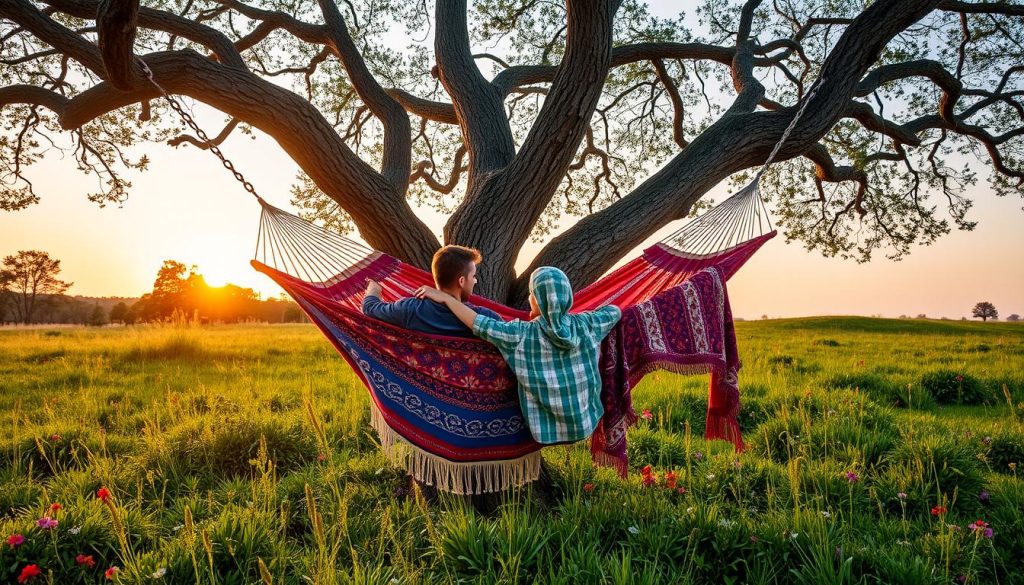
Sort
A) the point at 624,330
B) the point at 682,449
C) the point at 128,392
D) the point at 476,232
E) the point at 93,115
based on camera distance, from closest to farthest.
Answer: the point at 624,330, the point at 476,232, the point at 93,115, the point at 682,449, the point at 128,392

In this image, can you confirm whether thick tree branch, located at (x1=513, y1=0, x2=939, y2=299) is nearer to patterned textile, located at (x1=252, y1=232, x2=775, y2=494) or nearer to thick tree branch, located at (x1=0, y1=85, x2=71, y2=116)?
patterned textile, located at (x1=252, y1=232, x2=775, y2=494)

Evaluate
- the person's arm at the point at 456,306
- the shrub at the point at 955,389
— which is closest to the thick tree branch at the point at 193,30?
the person's arm at the point at 456,306

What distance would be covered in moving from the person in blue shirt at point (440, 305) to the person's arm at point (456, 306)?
42mm

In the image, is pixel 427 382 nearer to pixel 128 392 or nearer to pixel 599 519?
pixel 599 519

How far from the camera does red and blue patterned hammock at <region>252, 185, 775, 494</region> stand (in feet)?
6.81

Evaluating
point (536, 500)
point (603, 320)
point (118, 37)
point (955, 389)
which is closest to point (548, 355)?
point (603, 320)

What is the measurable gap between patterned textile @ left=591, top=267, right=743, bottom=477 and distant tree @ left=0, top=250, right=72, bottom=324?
173 ft

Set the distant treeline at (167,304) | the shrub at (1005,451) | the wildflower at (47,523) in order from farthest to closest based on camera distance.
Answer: the distant treeline at (167,304) < the shrub at (1005,451) < the wildflower at (47,523)

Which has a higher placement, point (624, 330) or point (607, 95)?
point (607, 95)

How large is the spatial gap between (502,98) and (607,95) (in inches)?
104

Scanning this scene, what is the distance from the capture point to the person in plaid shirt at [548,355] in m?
1.99

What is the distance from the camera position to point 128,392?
458cm

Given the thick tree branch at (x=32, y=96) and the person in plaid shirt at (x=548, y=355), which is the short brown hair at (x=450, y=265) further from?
the thick tree branch at (x=32, y=96)

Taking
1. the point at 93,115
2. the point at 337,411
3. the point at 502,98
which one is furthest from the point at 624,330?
the point at 93,115
